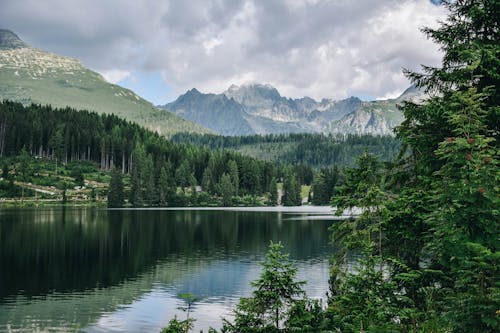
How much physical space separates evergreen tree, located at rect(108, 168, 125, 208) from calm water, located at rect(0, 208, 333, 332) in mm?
96412

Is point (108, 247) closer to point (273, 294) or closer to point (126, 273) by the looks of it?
point (126, 273)

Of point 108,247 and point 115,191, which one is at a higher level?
point 115,191

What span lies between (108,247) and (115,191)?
128 meters

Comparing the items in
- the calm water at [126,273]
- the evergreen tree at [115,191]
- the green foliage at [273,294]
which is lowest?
the calm water at [126,273]

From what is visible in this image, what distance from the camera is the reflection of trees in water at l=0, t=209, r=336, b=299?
46156 mm

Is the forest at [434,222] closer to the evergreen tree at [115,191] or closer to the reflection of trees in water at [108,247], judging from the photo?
the reflection of trees in water at [108,247]

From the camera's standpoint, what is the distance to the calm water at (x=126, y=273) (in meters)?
33.5

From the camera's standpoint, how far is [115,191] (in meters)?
190

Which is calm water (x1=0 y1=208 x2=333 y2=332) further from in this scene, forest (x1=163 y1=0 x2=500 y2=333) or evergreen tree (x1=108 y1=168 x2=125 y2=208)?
evergreen tree (x1=108 y1=168 x2=125 y2=208)

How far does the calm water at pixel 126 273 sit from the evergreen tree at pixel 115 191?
96412mm

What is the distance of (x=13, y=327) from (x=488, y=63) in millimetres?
33547

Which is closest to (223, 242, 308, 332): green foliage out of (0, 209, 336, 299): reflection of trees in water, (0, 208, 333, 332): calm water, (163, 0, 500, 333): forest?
(163, 0, 500, 333): forest

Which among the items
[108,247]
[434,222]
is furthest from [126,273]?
[434,222]

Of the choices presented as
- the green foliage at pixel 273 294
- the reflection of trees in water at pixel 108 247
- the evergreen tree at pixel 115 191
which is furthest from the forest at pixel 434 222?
the evergreen tree at pixel 115 191
